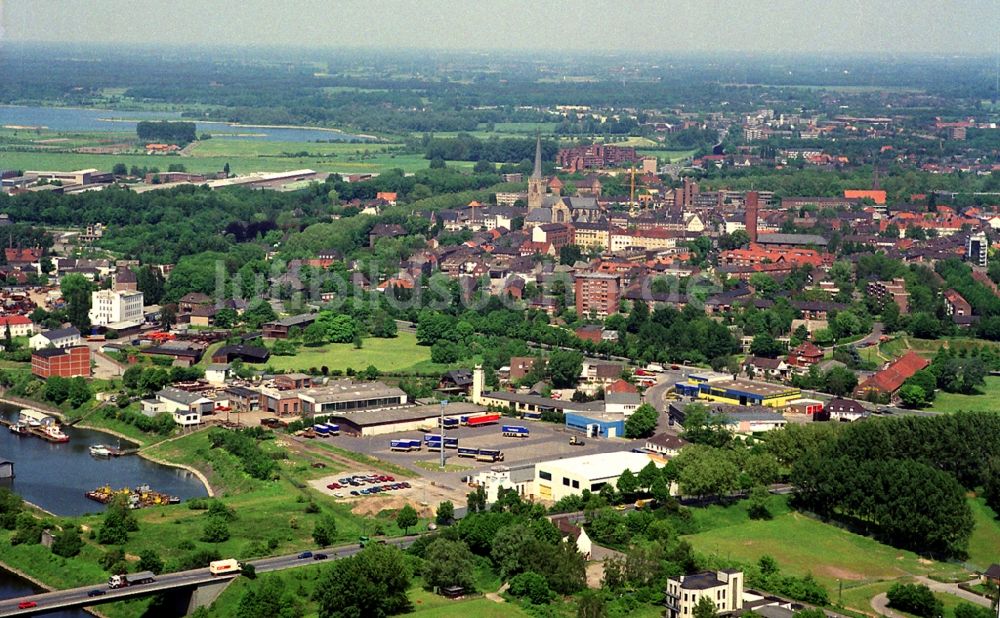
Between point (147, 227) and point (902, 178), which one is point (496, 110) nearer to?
point (902, 178)

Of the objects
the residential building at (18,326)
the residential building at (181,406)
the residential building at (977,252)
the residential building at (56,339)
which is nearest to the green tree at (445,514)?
the residential building at (181,406)

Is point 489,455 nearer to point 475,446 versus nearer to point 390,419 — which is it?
point 475,446

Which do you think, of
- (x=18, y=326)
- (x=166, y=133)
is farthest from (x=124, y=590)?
(x=166, y=133)

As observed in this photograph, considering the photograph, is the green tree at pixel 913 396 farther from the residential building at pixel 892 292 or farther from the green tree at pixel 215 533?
the green tree at pixel 215 533

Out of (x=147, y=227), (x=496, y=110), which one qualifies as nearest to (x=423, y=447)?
(x=147, y=227)

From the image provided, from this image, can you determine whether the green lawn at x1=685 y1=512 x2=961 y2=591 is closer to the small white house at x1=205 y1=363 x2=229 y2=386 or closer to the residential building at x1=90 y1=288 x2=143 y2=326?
the small white house at x1=205 y1=363 x2=229 y2=386

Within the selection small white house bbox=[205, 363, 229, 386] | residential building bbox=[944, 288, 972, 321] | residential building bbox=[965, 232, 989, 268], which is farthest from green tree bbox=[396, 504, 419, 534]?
residential building bbox=[965, 232, 989, 268]
